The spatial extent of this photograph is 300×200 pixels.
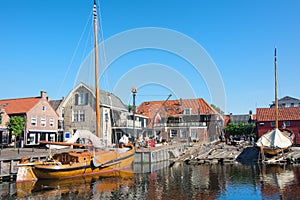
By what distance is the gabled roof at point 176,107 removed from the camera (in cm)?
6619

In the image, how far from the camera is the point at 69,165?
90.8 feet

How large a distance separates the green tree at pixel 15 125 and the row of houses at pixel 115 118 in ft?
3.91

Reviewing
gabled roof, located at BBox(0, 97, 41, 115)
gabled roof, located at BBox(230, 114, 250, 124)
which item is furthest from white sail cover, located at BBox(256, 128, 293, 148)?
gabled roof, located at BBox(230, 114, 250, 124)

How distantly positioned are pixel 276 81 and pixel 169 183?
1280 inches

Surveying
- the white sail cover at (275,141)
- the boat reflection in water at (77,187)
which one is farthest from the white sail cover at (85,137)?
the white sail cover at (275,141)

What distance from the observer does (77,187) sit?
24.3 meters

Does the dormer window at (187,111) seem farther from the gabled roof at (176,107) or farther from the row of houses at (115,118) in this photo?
the gabled roof at (176,107)

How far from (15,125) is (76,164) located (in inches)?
698

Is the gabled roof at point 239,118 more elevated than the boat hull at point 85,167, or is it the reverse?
the gabled roof at point 239,118

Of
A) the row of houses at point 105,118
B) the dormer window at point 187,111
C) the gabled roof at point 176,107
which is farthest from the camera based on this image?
the dormer window at point 187,111

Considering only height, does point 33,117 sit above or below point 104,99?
below

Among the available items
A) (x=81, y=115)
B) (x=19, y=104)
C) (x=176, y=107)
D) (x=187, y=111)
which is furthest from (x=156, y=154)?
(x=176, y=107)

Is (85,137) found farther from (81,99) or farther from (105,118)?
(81,99)

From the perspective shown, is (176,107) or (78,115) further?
→ (176,107)
